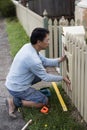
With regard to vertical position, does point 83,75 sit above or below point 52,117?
above

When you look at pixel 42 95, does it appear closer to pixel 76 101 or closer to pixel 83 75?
pixel 76 101

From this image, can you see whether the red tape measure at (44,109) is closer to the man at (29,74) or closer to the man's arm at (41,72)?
the man at (29,74)

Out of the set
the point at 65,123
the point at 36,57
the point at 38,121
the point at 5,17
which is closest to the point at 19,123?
the point at 38,121

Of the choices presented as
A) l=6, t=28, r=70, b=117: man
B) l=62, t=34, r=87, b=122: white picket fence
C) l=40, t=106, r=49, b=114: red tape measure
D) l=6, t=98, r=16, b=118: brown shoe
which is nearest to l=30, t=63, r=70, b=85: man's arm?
l=6, t=28, r=70, b=117: man

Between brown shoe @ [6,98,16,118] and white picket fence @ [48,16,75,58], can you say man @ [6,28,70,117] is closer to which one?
brown shoe @ [6,98,16,118]

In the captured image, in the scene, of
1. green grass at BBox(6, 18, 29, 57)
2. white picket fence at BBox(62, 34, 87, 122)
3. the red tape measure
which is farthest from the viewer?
green grass at BBox(6, 18, 29, 57)

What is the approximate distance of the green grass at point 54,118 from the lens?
15.3 feet

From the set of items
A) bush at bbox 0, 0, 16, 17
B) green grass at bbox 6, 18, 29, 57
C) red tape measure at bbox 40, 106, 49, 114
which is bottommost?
bush at bbox 0, 0, 16, 17

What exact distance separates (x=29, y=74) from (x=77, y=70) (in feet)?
2.44

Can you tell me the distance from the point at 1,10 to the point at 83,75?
16.6 m

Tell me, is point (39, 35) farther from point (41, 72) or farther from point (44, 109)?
point (44, 109)

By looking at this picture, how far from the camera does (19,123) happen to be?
491cm

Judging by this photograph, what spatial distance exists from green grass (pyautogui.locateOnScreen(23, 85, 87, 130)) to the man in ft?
0.52

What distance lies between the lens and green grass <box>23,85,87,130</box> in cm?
465
